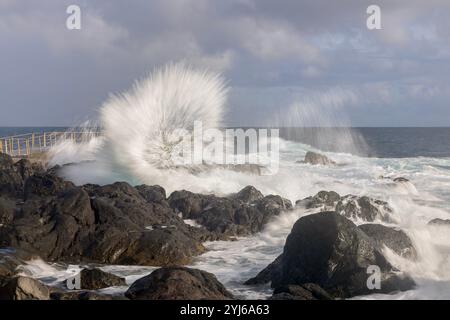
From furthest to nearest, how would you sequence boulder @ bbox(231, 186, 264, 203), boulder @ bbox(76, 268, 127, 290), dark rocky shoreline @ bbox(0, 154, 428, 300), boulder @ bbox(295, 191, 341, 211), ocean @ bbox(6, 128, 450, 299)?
boulder @ bbox(231, 186, 264, 203), boulder @ bbox(295, 191, 341, 211), ocean @ bbox(6, 128, 450, 299), boulder @ bbox(76, 268, 127, 290), dark rocky shoreline @ bbox(0, 154, 428, 300)

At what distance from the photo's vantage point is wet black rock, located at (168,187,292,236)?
629 inches

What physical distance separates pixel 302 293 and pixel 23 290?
427cm

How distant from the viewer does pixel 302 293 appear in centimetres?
853

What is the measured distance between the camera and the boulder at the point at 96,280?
9.33 m

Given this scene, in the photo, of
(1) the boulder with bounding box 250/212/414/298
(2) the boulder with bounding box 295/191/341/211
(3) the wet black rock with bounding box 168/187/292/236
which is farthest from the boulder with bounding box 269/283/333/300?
(2) the boulder with bounding box 295/191/341/211

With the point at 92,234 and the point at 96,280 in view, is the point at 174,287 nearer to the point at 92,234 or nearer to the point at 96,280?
the point at 96,280

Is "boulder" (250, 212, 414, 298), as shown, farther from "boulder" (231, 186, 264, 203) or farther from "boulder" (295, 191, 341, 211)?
"boulder" (231, 186, 264, 203)

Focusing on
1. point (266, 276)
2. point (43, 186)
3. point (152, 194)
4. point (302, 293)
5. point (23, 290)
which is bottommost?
point (266, 276)

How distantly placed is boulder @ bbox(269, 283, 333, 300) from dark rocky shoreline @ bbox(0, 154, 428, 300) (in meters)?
0.02

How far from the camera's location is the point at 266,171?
27.8m

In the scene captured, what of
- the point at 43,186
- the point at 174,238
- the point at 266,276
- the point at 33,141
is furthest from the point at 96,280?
the point at 33,141

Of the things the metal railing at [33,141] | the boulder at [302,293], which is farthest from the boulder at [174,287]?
the metal railing at [33,141]
